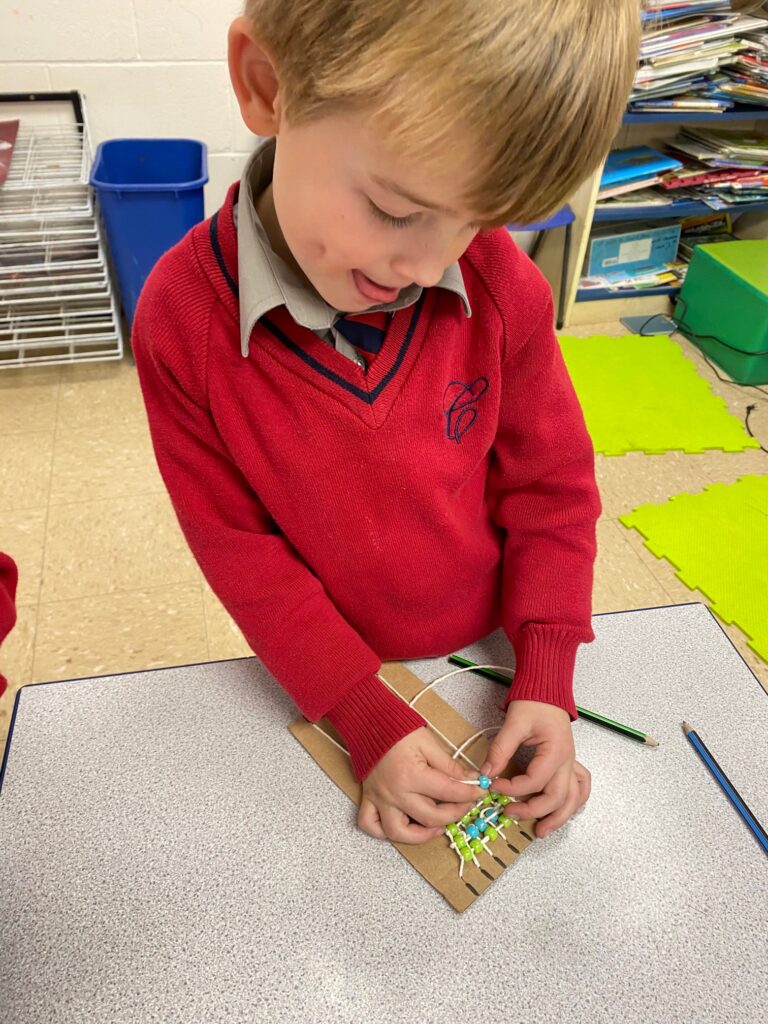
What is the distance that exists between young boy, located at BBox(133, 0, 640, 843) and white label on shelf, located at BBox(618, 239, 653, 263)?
210 cm

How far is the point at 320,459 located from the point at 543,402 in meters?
0.22

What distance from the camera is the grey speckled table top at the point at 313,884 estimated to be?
1.57 feet

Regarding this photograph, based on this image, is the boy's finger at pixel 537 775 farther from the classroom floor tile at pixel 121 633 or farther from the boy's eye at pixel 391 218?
the classroom floor tile at pixel 121 633

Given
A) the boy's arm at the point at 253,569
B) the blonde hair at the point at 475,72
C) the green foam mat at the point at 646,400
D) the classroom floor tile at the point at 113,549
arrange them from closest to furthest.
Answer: the blonde hair at the point at 475,72 < the boy's arm at the point at 253,569 < the classroom floor tile at the point at 113,549 < the green foam mat at the point at 646,400

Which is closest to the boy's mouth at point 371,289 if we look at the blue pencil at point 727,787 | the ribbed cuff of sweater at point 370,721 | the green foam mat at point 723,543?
the ribbed cuff of sweater at point 370,721

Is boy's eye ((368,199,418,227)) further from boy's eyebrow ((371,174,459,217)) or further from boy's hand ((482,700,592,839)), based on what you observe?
boy's hand ((482,700,592,839))

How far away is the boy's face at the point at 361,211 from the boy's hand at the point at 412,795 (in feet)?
1.10

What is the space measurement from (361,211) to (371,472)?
0.23 m

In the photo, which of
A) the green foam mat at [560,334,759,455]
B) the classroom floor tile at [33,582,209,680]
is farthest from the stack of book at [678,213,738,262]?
the classroom floor tile at [33,582,209,680]

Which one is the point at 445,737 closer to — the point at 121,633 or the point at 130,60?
the point at 121,633

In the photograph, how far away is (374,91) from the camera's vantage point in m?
0.38

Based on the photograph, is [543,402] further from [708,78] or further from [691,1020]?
[708,78]

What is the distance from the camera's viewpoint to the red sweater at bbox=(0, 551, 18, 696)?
21.1 inches

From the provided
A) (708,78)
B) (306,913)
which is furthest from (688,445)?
(306,913)
